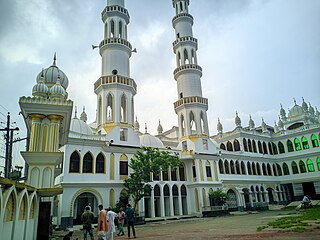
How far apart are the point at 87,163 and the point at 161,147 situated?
10270mm

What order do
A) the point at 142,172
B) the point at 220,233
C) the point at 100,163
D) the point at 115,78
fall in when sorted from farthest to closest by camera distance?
the point at 115,78 < the point at 100,163 < the point at 142,172 < the point at 220,233

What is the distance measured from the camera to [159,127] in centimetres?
4131

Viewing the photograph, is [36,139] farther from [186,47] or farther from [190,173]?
[186,47]

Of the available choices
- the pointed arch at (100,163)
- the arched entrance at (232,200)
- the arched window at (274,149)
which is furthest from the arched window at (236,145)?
the pointed arch at (100,163)

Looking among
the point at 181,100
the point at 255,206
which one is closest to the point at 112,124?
the point at 181,100

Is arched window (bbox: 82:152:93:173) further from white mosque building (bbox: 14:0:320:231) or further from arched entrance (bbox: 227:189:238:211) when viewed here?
arched entrance (bbox: 227:189:238:211)

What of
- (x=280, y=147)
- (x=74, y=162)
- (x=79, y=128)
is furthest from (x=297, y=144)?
(x=74, y=162)

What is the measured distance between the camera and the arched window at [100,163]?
23844mm

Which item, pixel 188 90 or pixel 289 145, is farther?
pixel 289 145

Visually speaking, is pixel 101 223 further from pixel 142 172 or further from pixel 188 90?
pixel 188 90

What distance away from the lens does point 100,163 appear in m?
24.1

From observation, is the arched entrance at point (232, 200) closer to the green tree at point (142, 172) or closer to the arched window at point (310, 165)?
the arched window at point (310, 165)

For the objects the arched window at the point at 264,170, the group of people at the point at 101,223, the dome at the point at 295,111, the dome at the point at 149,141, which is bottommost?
the group of people at the point at 101,223

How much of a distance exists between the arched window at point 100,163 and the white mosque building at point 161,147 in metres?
0.09
